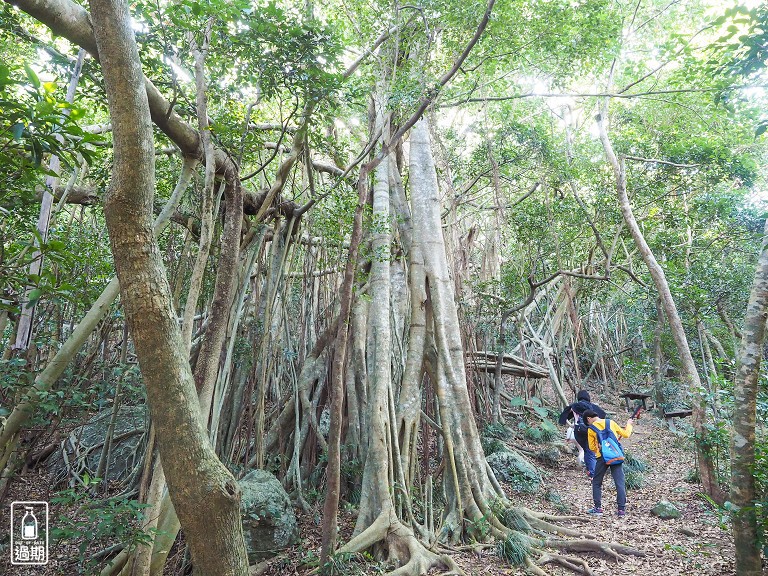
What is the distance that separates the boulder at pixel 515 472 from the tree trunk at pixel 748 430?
2794 mm

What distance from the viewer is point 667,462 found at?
6848mm

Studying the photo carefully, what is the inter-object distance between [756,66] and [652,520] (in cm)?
397

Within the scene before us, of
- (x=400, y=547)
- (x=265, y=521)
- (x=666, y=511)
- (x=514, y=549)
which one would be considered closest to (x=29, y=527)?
(x=265, y=521)

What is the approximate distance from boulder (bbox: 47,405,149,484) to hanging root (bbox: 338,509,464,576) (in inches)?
114

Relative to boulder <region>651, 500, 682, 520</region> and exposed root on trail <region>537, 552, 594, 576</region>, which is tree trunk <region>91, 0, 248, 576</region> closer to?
exposed root on trail <region>537, 552, 594, 576</region>

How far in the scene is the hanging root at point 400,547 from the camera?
3.14m

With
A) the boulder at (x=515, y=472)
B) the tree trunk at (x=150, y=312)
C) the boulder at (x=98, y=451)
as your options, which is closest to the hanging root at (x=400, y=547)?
the tree trunk at (x=150, y=312)

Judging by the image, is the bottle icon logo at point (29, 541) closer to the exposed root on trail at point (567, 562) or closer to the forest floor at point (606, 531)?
the forest floor at point (606, 531)

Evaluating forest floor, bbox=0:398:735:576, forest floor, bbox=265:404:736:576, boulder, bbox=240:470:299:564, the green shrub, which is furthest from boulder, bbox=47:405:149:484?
the green shrub

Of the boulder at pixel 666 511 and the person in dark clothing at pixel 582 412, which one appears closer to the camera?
the boulder at pixel 666 511

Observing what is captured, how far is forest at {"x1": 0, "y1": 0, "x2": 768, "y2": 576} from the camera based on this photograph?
2246 mm

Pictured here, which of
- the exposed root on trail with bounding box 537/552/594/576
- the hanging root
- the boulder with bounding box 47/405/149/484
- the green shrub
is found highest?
the boulder with bounding box 47/405/149/484

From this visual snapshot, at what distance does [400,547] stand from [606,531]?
2017 mm

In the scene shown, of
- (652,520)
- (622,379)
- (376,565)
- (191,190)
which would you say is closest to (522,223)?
(652,520)
